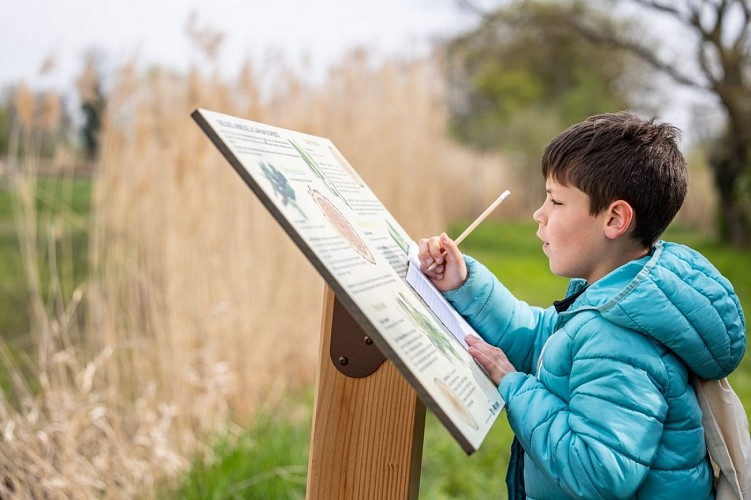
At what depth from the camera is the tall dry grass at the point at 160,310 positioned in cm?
317

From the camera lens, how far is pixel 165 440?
341cm

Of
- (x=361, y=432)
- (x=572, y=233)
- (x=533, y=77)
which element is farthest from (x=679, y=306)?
(x=533, y=77)

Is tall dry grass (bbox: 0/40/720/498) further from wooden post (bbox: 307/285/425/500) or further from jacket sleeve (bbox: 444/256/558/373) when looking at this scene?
jacket sleeve (bbox: 444/256/558/373)

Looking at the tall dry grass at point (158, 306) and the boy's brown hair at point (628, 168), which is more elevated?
the boy's brown hair at point (628, 168)

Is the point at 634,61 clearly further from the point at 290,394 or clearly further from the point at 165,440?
the point at 165,440

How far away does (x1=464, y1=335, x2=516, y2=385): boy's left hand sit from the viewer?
1659mm

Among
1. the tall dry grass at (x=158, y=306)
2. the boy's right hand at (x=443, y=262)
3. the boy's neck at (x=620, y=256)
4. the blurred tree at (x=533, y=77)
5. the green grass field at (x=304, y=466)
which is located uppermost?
the boy's neck at (x=620, y=256)

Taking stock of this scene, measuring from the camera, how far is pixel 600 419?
1443 mm

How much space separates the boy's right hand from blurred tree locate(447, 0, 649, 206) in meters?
13.9

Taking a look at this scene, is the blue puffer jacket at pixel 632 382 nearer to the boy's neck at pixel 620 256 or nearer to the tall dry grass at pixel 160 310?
the boy's neck at pixel 620 256

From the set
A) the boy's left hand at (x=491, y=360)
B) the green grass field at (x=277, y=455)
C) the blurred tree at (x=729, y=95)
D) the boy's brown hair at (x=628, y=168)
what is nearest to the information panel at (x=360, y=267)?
the boy's left hand at (x=491, y=360)

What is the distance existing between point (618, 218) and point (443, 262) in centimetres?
40

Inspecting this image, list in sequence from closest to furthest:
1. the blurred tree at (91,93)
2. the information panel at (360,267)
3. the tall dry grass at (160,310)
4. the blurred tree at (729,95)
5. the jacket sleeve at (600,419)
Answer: the information panel at (360,267)
the jacket sleeve at (600,419)
the tall dry grass at (160,310)
the blurred tree at (91,93)
the blurred tree at (729,95)

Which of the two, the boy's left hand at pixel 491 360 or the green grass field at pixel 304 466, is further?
the green grass field at pixel 304 466
